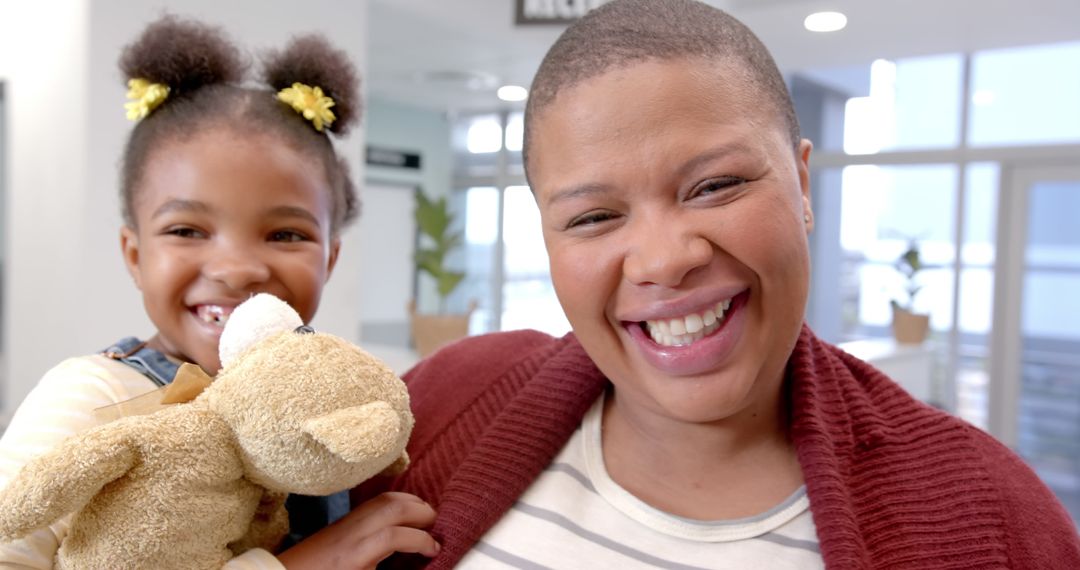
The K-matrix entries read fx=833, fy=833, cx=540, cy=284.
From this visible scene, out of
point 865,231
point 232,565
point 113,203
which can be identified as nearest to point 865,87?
point 865,231

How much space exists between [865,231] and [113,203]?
5.46 metres

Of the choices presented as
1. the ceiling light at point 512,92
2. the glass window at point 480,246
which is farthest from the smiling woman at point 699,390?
the glass window at point 480,246

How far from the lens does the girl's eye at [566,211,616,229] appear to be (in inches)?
39.7

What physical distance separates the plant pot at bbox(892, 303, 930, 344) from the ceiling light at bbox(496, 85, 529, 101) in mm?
3506

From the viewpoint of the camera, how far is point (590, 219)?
3.34 feet

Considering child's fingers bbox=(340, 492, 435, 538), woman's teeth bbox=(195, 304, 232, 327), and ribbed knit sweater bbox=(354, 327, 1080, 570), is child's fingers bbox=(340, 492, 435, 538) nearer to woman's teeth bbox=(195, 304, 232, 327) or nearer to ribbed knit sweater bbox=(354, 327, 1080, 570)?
ribbed knit sweater bbox=(354, 327, 1080, 570)

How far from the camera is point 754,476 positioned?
3.61 ft

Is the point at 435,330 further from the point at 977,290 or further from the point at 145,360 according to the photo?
the point at 145,360

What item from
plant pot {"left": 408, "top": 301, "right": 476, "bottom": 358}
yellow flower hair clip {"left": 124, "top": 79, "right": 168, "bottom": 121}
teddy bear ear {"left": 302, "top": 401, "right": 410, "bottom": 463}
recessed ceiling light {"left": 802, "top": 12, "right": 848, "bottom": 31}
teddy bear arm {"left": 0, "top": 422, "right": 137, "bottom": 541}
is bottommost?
plant pot {"left": 408, "top": 301, "right": 476, "bottom": 358}

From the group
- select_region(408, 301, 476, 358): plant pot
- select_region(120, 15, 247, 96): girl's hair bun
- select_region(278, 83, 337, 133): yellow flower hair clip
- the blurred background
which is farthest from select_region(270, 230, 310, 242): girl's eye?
select_region(408, 301, 476, 358): plant pot

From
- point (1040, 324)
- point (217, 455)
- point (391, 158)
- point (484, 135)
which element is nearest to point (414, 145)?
point (391, 158)

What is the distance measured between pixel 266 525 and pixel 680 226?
2.00ft

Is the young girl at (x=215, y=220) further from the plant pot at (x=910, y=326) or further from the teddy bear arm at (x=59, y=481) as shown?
the plant pot at (x=910, y=326)

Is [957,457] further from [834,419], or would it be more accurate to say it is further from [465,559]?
[465,559]
